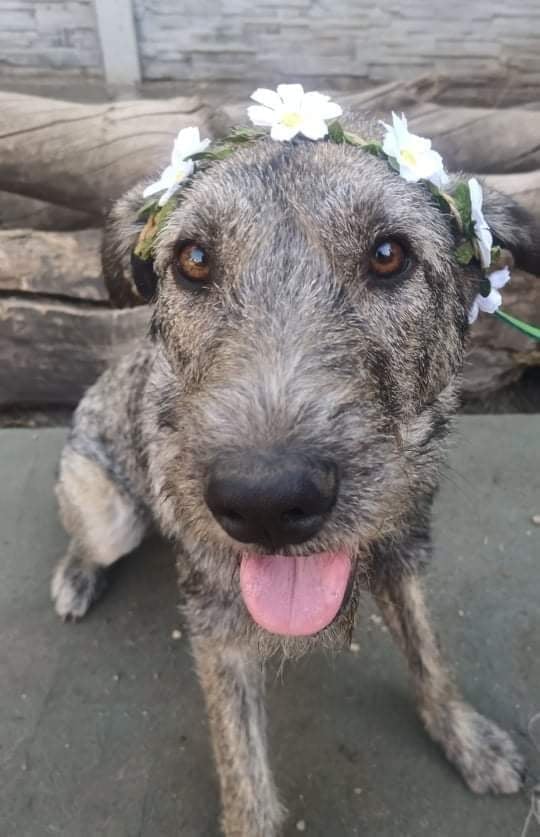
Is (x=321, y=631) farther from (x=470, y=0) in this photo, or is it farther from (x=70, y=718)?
(x=470, y=0)

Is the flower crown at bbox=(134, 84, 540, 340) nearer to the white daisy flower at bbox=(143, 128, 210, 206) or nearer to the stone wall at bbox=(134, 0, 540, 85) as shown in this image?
the white daisy flower at bbox=(143, 128, 210, 206)

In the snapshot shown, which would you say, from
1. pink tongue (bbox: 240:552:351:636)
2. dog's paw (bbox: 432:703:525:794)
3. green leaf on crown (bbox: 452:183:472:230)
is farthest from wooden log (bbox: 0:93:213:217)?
dog's paw (bbox: 432:703:525:794)

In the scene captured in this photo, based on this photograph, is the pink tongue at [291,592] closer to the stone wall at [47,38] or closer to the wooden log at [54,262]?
the wooden log at [54,262]

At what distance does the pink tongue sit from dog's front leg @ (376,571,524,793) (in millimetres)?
881

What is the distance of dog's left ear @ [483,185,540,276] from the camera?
110 inches

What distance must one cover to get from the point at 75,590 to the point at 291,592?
188 centimetres

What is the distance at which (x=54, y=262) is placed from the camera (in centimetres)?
501

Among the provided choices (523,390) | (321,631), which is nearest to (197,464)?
(321,631)

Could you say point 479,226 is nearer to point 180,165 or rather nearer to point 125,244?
point 180,165

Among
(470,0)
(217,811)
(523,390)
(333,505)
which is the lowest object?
(217,811)

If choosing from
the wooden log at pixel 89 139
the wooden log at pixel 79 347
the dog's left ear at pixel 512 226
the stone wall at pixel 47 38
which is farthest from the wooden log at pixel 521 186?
the stone wall at pixel 47 38

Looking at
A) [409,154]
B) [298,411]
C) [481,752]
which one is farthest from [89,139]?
[481,752]

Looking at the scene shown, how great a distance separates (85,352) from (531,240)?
10.7 ft

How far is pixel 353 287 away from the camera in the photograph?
2219 millimetres
